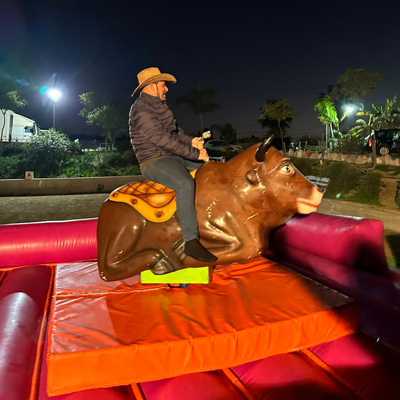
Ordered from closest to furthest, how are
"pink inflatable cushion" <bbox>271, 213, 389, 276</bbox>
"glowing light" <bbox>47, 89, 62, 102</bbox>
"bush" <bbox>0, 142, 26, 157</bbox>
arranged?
"pink inflatable cushion" <bbox>271, 213, 389, 276</bbox>, "glowing light" <bbox>47, 89, 62, 102</bbox>, "bush" <bbox>0, 142, 26, 157</bbox>

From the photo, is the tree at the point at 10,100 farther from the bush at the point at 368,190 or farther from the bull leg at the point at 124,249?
the bull leg at the point at 124,249

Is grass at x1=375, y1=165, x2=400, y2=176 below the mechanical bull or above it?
above

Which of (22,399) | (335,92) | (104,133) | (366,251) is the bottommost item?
(22,399)

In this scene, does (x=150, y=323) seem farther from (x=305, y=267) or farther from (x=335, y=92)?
(x=335, y=92)

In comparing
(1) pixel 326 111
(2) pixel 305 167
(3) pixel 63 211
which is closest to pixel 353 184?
(2) pixel 305 167

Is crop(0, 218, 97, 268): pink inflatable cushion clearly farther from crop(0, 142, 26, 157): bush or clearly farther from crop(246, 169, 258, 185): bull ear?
crop(0, 142, 26, 157): bush

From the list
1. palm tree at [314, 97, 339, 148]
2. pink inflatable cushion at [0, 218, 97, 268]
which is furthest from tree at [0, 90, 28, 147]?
pink inflatable cushion at [0, 218, 97, 268]

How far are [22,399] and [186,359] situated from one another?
0.73m

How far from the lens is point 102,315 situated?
6.14 feet

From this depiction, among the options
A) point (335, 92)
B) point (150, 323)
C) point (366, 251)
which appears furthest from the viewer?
point (335, 92)

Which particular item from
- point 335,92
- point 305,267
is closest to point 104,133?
point 335,92

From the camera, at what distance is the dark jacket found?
207 cm

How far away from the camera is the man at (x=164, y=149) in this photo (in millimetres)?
1991

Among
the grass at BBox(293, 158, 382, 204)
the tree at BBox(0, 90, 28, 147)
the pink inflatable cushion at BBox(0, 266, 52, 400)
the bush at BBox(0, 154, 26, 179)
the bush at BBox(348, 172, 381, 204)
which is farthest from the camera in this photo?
the tree at BBox(0, 90, 28, 147)
